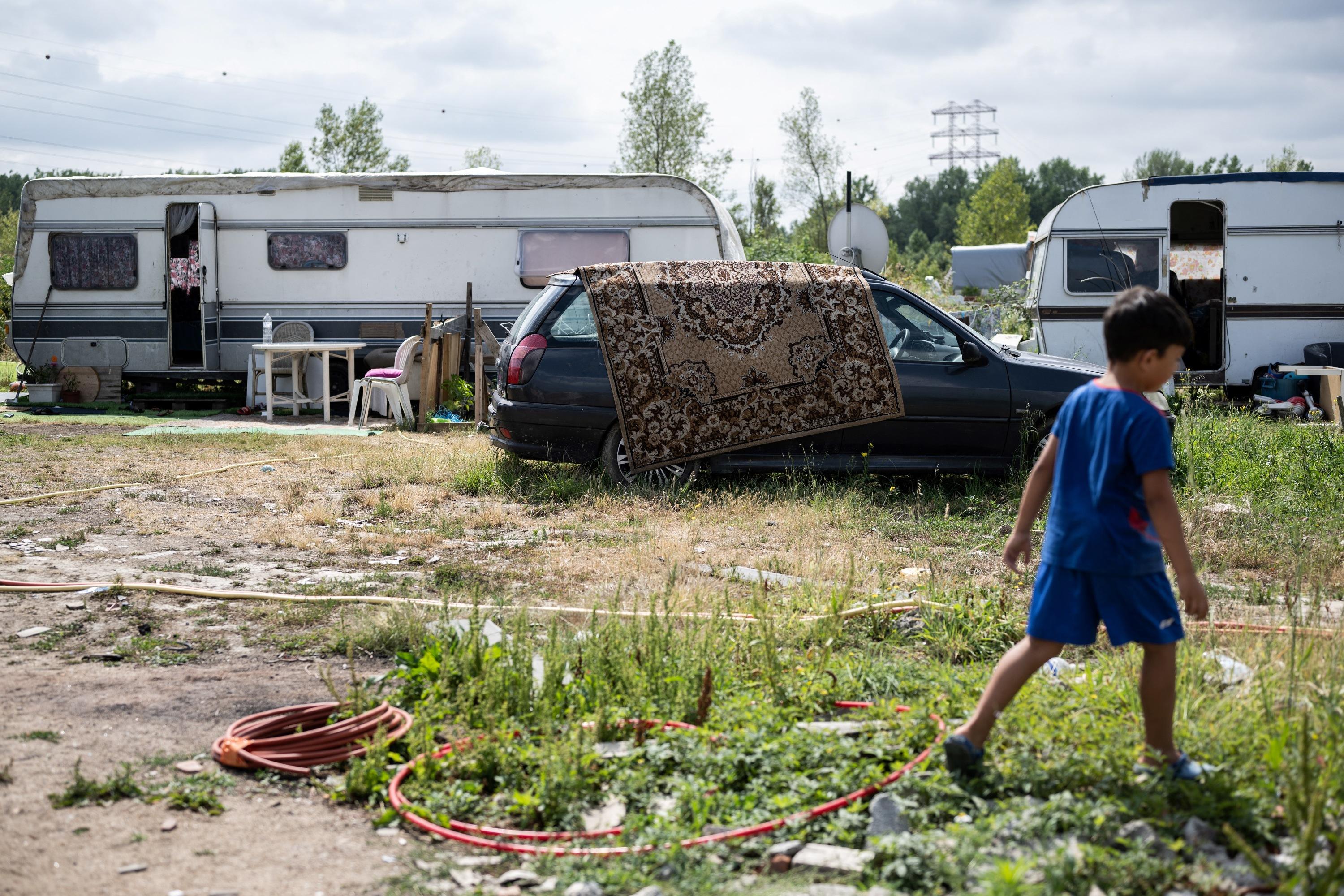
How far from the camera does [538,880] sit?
107 inches

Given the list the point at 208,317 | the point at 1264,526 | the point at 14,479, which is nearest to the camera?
the point at 1264,526

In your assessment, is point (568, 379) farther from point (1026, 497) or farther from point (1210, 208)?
point (1210, 208)

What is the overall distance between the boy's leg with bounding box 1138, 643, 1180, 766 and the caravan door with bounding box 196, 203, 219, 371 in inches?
527

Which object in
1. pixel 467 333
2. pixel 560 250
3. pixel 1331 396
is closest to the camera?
pixel 1331 396

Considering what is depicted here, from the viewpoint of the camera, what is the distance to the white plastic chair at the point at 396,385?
1258 centimetres

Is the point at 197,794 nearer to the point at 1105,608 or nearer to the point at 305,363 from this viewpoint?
the point at 1105,608

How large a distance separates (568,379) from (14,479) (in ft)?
15.1

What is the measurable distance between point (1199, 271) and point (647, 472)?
1011 cm

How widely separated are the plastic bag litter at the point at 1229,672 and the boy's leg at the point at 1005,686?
903mm

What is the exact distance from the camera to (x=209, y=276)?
14078mm

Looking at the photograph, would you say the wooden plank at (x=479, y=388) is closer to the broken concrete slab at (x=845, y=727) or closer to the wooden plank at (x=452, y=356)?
the wooden plank at (x=452, y=356)

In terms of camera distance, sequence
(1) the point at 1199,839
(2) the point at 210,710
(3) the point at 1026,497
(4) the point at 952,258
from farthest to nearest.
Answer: (4) the point at 952,258 < (2) the point at 210,710 < (3) the point at 1026,497 < (1) the point at 1199,839

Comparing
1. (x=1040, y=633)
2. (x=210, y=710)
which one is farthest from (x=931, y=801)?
(x=210, y=710)

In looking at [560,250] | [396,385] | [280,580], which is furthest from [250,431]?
[280,580]
